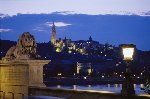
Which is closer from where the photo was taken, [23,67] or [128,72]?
[128,72]

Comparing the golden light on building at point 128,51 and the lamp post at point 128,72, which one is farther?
the golden light on building at point 128,51

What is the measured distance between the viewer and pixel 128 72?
11.3 m

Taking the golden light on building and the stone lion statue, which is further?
the stone lion statue

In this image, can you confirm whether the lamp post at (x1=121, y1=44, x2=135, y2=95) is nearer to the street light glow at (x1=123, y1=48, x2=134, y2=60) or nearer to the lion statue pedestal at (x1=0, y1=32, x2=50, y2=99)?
the street light glow at (x1=123, y1=48, x2=134, y2=60)

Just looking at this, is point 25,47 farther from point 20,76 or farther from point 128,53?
point 128,53

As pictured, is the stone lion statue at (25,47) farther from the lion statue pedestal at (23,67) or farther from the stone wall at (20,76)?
the stone wall at (20,76)

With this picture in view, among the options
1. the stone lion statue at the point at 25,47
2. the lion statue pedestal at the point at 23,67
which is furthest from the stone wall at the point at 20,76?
the stone lion statue at the point at 25,47

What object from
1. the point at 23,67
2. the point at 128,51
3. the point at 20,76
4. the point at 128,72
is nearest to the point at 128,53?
the point at 128,51

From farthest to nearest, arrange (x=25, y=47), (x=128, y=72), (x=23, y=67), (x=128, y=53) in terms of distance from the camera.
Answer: (x=25, y=47) < (x=23, y=67) < (x=128, y=53) < (x=128, y=72)

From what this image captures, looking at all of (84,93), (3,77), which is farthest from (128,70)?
(3,77)

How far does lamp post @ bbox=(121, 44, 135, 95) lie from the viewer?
1118 cm

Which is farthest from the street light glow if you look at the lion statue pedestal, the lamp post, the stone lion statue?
the stone lion statue

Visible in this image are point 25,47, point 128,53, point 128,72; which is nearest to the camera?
point 128,72

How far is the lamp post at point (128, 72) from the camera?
11.2 meters
